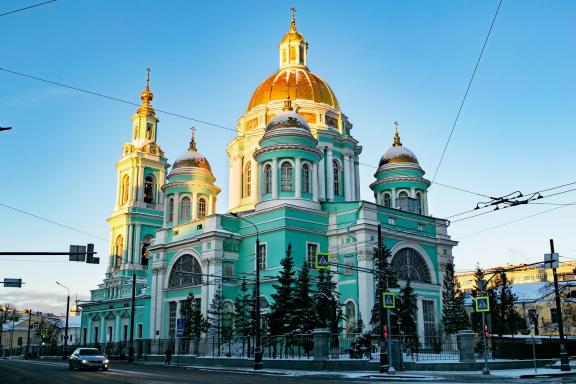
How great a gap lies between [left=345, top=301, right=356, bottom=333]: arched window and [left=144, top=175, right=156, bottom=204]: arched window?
32512mm

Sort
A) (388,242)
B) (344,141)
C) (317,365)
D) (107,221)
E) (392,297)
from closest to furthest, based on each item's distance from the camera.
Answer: (392,297) → (317,365) → (388,242) → (344,141) → (107,221)

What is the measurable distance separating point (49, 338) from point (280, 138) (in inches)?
2593

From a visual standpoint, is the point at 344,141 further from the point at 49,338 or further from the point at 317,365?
the point at 49,338

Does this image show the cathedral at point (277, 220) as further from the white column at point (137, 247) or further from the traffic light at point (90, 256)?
the traffic light at point (90, 256)

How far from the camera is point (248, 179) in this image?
5669 cm


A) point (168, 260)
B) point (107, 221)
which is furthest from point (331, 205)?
point (107, 221)

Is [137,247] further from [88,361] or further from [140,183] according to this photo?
[88,361]

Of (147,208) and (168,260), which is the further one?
(147,208)

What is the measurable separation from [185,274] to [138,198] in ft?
65.0

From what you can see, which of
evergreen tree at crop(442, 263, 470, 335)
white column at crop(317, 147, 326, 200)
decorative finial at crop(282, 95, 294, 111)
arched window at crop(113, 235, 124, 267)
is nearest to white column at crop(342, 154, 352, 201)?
Answer: white column at crop(317, 147, 326, 200)

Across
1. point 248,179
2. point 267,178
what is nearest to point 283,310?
point 267,178

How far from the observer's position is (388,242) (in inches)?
1817

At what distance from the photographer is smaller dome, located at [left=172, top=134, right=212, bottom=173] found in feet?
190

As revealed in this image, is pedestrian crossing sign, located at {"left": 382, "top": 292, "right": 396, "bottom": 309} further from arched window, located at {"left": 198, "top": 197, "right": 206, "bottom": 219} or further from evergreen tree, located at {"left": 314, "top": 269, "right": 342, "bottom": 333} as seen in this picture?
arched window, located at {"left": 198, "top": 197, "right": 206, "bottom": 219}
